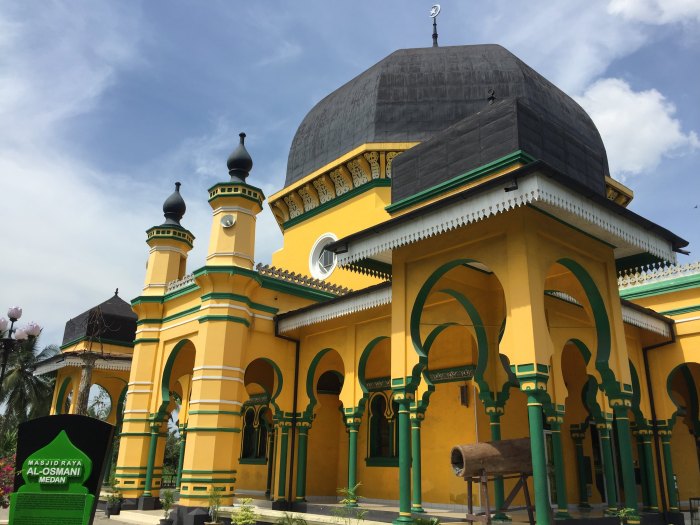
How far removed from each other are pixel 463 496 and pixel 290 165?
12.1 meters

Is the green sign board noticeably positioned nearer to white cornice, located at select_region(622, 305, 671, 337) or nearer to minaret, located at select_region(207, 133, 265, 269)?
minaret, located at select_region(207, 133, 265, 269)

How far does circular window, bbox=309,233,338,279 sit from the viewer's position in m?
17.8

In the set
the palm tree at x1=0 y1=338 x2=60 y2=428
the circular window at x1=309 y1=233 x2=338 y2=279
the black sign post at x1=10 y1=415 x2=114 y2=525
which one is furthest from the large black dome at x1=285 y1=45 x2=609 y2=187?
the palm tree at x1=0 y1=338 x2=60 y2=428

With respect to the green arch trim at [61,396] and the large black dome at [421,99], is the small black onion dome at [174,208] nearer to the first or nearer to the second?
the large black dome at [421,99]

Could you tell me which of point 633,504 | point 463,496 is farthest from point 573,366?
point 633,504

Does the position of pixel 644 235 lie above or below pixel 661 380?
above

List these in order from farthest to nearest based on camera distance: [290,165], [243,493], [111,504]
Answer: [290,165] → [243,493] → [111,504]

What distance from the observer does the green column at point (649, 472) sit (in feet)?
38.4

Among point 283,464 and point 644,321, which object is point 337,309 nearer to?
point 283,464

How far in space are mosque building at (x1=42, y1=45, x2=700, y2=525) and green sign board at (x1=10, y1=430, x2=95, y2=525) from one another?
431 centimetres

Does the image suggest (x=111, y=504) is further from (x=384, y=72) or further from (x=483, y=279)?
(x=384, y=72)

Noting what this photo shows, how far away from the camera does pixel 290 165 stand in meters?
20.2

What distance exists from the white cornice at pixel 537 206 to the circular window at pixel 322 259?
305 inches

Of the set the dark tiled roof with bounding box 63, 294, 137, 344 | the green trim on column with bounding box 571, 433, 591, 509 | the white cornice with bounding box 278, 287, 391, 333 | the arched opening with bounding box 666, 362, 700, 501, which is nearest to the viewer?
the white cornice with bounding box 278, 287, 391, 333
